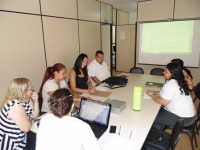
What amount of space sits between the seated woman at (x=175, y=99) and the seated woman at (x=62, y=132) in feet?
4.16

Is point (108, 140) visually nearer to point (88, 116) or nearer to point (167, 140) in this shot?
point (88, 116)

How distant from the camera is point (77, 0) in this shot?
13.1 ft

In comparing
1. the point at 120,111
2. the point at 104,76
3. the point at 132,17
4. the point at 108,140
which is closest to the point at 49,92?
the point at 120,111

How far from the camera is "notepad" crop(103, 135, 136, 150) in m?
1.16

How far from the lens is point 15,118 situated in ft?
4.22

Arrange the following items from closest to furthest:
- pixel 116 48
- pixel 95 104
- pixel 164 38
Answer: pixel 95 104 → pixel 164 38 → pixel 116 48

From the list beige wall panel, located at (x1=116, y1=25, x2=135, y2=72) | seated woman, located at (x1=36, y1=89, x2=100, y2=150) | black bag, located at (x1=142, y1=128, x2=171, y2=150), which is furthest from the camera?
beige wall panel, located at (x1=116, y1=25, x2=135, y2=72)

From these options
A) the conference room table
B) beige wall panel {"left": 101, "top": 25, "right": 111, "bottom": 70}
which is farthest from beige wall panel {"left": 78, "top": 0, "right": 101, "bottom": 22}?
the conference room table

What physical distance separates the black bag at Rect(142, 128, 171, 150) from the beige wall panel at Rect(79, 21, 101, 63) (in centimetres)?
317

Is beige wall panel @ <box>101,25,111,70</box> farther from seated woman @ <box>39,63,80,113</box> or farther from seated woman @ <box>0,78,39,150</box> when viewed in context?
seated woman @ <box>0,78,39,150</box>

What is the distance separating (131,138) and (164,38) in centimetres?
431

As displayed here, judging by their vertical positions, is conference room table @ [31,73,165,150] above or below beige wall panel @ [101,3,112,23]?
Answer: below

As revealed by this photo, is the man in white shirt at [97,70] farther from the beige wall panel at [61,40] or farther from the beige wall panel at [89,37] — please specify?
the beige wall panel at [89,37]

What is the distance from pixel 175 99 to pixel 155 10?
3.83m
